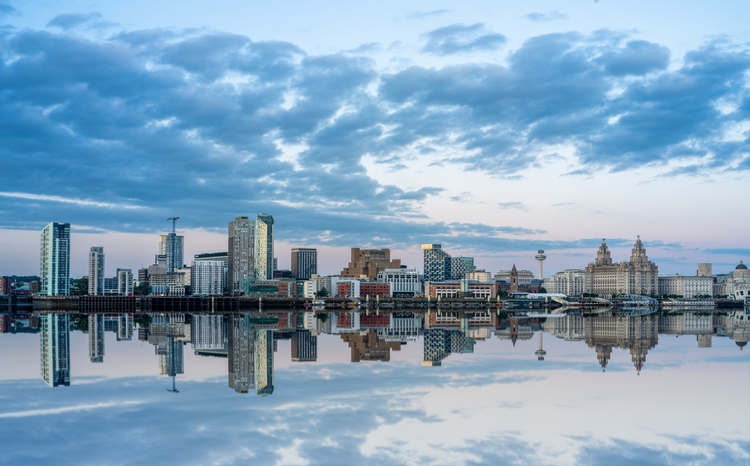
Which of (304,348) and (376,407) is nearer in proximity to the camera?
(376,407)

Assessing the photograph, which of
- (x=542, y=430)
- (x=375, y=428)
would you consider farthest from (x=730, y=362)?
(x=375, y=428)

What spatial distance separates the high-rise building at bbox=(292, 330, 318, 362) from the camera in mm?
35603

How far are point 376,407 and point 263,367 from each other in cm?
1115

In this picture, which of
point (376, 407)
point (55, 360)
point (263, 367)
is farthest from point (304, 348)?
point (376, 407)

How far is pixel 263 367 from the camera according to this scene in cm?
3088

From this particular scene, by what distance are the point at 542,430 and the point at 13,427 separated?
1390 centimetres

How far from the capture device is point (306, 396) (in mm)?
23016

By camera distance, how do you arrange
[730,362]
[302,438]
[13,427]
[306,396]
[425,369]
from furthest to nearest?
[730,362]
[425,369]
[306,396]
[13,427]
[302,438]

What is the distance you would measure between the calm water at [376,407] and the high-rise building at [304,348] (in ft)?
1.47

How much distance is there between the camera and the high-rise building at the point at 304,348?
117 ft

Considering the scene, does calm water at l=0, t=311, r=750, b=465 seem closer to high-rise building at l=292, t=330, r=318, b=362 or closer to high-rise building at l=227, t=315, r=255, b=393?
high-rise building at l=227, t=315, r=255, b=393

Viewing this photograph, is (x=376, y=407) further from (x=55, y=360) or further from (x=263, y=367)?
(x=55, y=360)

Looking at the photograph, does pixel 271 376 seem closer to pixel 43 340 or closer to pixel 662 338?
pixel 43 340

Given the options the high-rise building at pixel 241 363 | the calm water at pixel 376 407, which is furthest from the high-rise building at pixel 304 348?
the high-rise building at pixel 241 363
